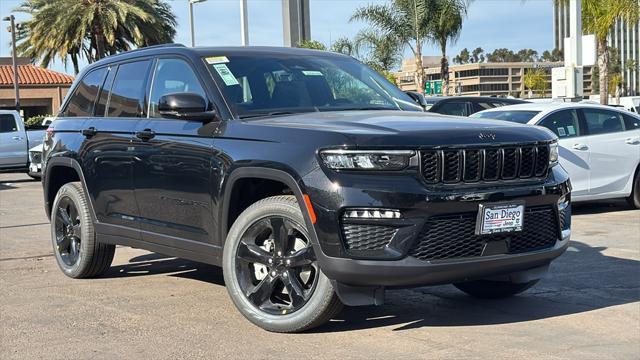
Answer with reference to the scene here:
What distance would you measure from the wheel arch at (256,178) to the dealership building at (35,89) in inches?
2046

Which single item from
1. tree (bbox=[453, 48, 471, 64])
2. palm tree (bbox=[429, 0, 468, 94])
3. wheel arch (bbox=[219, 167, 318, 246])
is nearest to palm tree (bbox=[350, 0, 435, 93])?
palm tree (bbox=[429, 0, 468, 94])

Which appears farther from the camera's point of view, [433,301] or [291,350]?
[433,301]

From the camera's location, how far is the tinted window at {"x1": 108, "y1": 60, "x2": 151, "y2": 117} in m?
6.55

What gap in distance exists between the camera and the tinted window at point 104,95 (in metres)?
7.05

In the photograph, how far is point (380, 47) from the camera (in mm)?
33062

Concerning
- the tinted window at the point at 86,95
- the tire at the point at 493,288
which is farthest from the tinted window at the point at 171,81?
the tire at the point at 493,288

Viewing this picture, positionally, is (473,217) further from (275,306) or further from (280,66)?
(280,66)

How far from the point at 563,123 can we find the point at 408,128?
690cm

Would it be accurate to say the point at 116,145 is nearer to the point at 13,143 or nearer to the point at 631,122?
the point at 631,122

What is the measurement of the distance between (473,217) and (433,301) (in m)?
1.48

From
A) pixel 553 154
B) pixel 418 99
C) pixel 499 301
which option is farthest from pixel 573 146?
pixel 553 154

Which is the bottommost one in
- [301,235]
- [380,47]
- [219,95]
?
[301,235]

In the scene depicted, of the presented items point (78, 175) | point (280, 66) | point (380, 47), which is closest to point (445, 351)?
point (280, 66)

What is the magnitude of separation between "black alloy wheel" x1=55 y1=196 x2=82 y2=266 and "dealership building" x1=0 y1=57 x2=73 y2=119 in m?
49.4
